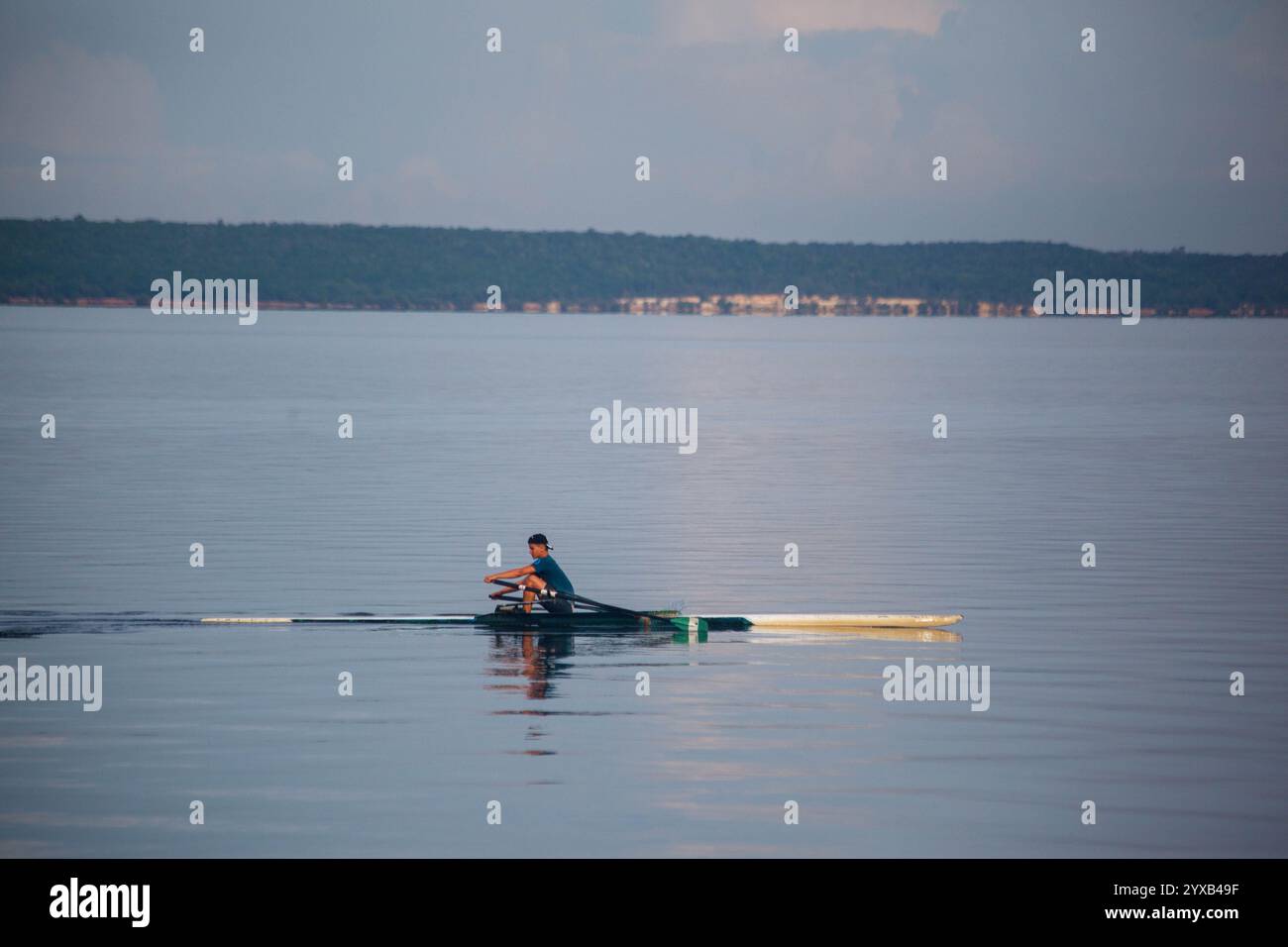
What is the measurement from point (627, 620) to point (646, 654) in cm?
96

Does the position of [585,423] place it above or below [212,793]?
above

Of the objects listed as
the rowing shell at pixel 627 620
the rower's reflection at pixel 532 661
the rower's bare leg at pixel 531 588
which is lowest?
the rower's reflection at pixel 532 661

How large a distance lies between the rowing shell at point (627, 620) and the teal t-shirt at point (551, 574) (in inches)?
15.1

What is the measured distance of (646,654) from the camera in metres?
24.9

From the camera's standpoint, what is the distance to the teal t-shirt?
83.0 feet

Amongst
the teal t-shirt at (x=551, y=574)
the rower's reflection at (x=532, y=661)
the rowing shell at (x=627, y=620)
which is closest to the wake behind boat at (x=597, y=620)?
the rowing shell at (x=627, y=620)

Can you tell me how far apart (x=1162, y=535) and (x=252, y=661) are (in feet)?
71.0

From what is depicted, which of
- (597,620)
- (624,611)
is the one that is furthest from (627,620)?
(597,620)

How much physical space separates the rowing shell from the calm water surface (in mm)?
262

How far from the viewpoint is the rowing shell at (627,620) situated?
1008 inches

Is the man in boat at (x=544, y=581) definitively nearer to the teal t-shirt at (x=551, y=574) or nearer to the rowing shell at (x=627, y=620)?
the teal t-shirt at (x=551, y=574)
